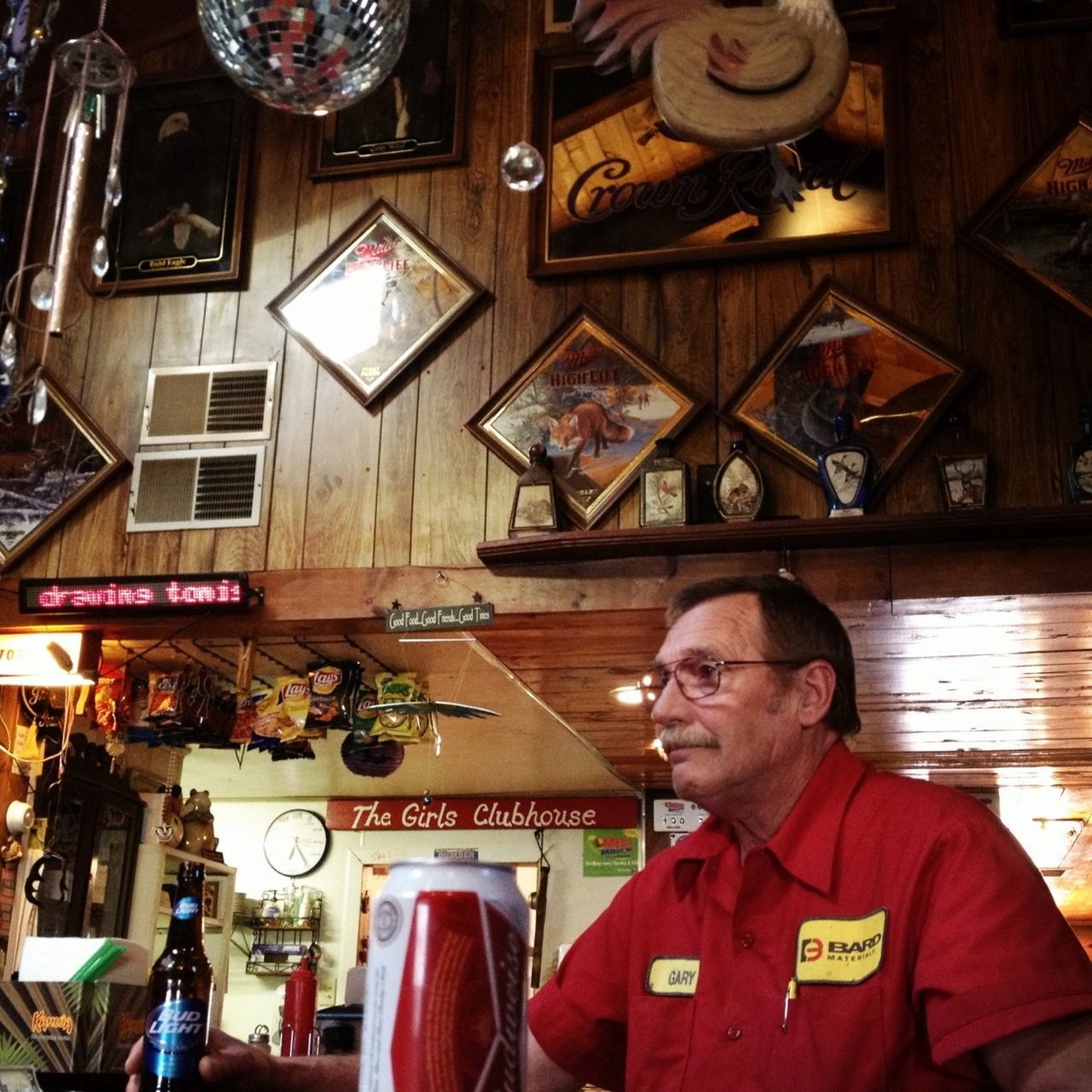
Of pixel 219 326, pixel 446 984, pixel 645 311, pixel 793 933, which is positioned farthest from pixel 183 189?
pixel 446 984

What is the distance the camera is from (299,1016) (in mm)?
3436

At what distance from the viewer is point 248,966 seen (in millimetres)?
10688

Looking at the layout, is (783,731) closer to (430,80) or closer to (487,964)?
(487,964)

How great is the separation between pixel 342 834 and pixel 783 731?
9700mm

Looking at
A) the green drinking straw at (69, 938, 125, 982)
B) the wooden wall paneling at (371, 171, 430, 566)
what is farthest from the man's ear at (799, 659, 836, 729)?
the wooden wall paneling at (371, 171, 430, 566)

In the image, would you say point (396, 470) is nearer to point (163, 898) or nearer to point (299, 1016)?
point (299, 1016)

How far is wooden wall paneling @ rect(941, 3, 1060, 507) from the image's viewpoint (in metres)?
4.55

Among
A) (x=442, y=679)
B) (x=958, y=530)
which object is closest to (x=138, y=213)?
(x=442, y=679)

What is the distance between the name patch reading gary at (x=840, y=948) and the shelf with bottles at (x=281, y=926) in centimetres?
971

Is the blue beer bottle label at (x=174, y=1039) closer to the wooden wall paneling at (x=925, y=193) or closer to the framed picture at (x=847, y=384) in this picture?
the framed picture at (x=847, y=384)

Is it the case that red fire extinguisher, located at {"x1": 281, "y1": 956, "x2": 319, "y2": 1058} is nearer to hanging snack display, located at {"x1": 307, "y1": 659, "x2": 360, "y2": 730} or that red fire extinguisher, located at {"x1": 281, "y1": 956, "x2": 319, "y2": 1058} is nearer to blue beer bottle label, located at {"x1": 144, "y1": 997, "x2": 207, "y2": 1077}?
hanging snack display, located at {"x1": 307, "y1": 659, "x2": 360, "y2": 730}

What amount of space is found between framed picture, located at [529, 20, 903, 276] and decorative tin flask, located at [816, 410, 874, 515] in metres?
0.91

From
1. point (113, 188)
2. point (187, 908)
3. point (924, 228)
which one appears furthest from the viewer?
point (924, 228)

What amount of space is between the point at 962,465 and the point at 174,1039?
12.9 ft
